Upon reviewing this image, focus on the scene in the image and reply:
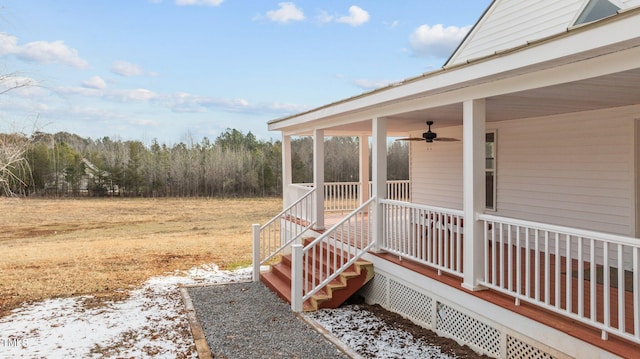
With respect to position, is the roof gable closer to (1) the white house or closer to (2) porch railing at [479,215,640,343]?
(1) the white house

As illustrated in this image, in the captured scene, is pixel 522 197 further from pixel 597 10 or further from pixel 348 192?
pixel 348 192

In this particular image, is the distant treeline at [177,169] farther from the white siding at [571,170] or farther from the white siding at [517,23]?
the white siding at [571,170]

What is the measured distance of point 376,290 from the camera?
679cm

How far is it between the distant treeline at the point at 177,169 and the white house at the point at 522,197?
2526 centimetres

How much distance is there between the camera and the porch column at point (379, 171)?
263 inches

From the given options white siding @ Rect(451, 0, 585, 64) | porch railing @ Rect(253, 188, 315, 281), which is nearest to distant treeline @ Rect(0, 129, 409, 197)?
porch railing @ Rect(253, 188, 315, 281)

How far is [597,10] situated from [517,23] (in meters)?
1.64

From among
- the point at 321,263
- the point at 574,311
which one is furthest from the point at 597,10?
the point at 321,263

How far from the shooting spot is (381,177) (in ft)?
21.9

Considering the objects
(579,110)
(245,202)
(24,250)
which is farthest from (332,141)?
(579,110)

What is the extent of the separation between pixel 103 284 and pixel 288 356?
18.9 feet

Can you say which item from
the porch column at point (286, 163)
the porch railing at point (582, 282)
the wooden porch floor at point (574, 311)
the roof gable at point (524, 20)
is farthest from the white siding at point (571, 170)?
the porch column at point (286, 163)

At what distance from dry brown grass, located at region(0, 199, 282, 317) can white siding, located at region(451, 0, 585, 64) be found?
7327 mm

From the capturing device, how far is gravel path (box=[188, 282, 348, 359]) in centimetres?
492
